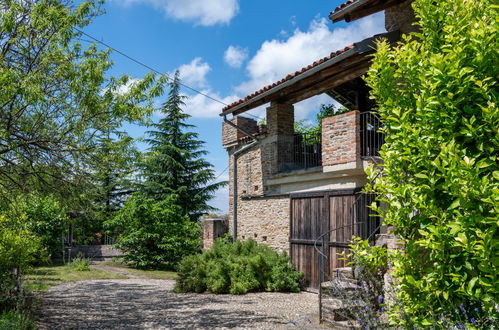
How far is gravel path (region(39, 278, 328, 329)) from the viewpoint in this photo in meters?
7.20

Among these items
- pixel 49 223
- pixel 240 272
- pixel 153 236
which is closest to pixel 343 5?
pixel 240 272

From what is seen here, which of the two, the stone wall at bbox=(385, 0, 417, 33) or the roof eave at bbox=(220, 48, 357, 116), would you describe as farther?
the roof eave at bbox=(220, 48, 357, 116)

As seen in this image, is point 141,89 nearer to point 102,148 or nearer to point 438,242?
point 102,148

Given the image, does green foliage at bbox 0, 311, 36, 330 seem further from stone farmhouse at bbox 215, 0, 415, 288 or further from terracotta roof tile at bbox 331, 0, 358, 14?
terracotta roof tile at bbox 331, 0, 358, 14

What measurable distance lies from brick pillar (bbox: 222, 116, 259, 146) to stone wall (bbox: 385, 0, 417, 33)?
227 inches

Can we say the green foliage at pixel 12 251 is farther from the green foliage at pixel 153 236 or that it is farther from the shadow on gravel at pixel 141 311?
the green foliage at pixel 153 236

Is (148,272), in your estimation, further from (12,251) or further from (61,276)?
(12,251)

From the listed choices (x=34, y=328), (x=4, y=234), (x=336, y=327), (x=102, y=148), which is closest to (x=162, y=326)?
(x=34, y=328)

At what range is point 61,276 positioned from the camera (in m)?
14.4

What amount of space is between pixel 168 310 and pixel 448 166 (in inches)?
279

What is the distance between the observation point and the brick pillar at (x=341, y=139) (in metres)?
9.67

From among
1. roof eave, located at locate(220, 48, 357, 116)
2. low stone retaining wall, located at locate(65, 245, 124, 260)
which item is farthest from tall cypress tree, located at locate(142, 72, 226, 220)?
roof eave, located at locate(220, 48, 357, 116)

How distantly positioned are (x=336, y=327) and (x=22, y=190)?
6.66 metres

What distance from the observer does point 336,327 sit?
6.95 meters
